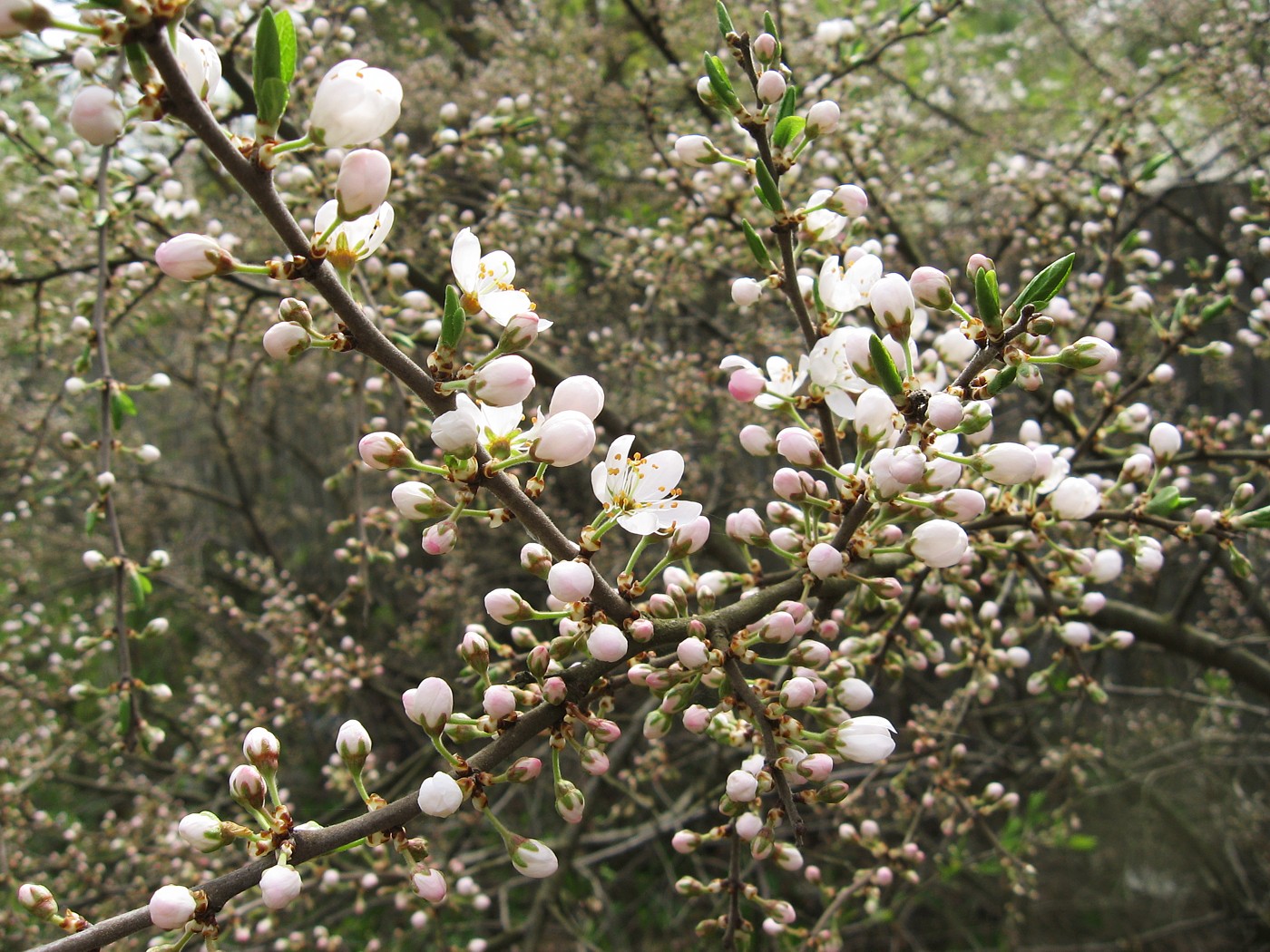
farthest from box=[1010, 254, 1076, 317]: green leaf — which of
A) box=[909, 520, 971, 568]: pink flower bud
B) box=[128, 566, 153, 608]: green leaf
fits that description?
box=[128, 566, 153, 608]: green leaf

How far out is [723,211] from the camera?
3.10m

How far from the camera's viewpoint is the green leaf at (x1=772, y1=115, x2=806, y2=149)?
1288 mm

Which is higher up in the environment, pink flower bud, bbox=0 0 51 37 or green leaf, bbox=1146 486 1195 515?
pink flower bud, bbox=0 0 51 37

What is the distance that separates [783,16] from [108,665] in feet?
23.6

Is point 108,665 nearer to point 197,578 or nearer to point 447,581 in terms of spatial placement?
point 197,578

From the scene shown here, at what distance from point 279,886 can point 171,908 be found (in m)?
0.12

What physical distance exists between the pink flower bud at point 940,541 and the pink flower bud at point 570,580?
502 millimetres

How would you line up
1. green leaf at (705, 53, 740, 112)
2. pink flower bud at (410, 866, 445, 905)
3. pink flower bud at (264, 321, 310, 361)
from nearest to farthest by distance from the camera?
pink flower bud at (264, 321, 310, 361) → pink flower bud at (410, 866, 445, 905) → green leaf at (705, 53, 740, 112)

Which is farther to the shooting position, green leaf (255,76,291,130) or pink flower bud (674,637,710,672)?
pink flower bud (674,637,710,672)

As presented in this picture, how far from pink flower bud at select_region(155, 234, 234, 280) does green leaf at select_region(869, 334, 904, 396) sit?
827 mm

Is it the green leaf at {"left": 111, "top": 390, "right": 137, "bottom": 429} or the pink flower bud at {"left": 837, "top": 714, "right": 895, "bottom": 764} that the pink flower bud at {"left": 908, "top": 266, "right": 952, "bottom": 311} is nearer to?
the pink flower bud at {"left": 837, "top": 714, "right": 895, "bottom": 764}

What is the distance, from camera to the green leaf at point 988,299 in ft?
3.28

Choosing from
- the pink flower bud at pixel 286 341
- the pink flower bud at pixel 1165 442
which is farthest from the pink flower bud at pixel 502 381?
the pink flower bud at pixel 1165 442

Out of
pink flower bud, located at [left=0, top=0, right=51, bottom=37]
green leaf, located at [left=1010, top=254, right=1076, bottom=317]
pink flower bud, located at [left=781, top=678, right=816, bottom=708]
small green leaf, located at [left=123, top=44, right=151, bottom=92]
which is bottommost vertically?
pink flower bud, located at [left=781, top=678, right=816, bottom=708]
